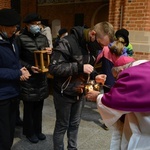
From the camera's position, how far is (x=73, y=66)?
2582 mm

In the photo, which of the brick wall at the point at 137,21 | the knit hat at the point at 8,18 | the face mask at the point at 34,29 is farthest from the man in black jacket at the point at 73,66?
the brick wall at the point at 137,21

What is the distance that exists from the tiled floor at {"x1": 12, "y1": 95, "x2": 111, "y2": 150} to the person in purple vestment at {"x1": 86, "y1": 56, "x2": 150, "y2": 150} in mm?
1767

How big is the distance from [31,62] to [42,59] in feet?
0.81

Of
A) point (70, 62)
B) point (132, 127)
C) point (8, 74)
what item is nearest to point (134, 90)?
A: point (132, 127)

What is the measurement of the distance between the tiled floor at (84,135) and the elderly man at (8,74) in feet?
2.41

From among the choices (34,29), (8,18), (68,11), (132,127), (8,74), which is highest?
(68,11)

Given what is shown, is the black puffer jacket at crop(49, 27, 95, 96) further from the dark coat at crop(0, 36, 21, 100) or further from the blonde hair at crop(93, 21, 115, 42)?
the dark coat at crop(0, 36, 21, 100)

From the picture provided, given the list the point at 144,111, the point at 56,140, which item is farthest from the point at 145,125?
the point at 56,140

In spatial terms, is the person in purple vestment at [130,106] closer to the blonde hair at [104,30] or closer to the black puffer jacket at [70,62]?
the blonde hair at [104,30]

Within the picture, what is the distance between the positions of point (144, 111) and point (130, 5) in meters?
4.42

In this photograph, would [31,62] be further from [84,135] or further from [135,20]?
[135,20]

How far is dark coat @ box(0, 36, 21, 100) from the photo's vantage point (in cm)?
263

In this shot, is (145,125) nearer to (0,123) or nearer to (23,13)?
(0,123)

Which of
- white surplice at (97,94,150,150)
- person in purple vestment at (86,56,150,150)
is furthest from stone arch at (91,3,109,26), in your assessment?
white surplice at (97,94,150,150)
